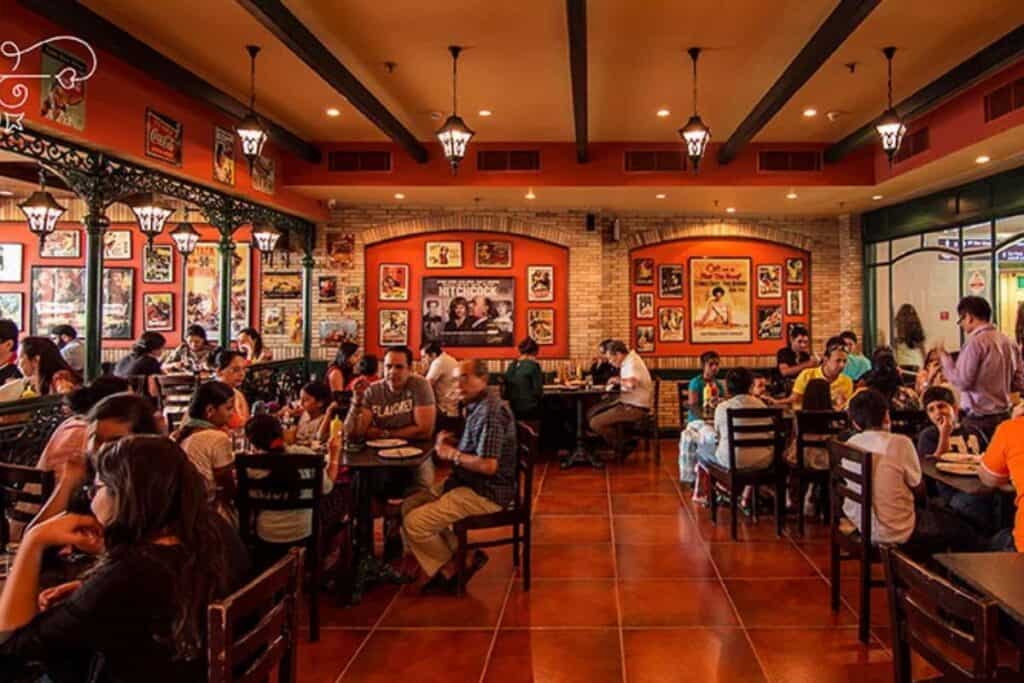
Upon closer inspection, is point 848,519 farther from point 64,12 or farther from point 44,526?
point 64,12

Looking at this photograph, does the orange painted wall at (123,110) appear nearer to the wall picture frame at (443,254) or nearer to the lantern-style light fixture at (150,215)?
the lantern-style light fixture at (150,215)

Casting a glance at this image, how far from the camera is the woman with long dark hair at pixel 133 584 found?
1767 millimetres

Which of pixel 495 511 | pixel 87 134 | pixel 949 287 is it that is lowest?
pixel 495 511

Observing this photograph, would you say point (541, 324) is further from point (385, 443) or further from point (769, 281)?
point (385, 443)

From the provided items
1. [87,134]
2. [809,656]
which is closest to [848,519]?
[809,656]

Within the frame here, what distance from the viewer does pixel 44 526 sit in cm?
191

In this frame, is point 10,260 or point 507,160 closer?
point 507,160

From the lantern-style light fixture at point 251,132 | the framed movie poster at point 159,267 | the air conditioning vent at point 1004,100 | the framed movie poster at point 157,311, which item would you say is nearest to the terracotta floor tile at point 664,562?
the lantern-style light fixture at point 251,132

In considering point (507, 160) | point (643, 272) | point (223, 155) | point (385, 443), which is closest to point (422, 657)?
point (385, 443)

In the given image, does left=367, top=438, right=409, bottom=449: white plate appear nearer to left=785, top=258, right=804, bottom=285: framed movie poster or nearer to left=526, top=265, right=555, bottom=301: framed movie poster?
left=526, top=265, right=555, bottom=301: framed movie poster

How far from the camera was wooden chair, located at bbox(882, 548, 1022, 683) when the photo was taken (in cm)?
165

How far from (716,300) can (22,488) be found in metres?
9.12

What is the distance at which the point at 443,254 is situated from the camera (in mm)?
9891

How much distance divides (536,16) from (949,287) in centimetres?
641
